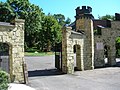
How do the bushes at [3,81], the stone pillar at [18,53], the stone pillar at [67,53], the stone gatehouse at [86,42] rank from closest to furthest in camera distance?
the bushes at [3,81] → the stone pillar at [18,53] → the stone pillar at [67,53] → the stone gatehouse at [86,42]

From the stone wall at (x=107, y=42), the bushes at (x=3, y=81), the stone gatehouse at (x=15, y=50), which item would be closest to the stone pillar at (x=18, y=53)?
the stone gatehouse at (x=15, y=50)

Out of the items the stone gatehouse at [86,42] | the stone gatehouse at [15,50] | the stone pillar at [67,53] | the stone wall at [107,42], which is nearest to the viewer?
the stone gatehouse at [15,50]

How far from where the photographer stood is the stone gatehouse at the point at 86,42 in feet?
63.9

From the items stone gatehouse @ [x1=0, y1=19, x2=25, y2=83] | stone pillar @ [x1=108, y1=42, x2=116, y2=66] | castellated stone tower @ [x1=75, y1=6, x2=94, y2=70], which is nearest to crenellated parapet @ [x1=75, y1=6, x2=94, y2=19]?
castellated stone tower @ [x1=75, y1=6, x2=94, y2=70]

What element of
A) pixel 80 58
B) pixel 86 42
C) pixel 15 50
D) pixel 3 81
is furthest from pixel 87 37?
pixel 3 81

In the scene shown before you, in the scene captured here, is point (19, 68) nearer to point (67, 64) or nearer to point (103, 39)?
point (67, 64)

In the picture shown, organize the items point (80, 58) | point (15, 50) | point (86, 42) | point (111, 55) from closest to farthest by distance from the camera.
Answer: point (15, 50) < point (80, 58) < point (86, 42) < point (111, 55)

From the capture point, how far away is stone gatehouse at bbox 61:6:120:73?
19469 mm

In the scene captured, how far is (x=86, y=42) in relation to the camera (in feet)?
72.3

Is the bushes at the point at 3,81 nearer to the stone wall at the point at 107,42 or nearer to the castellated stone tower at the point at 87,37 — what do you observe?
the castellated stone tower at the point at 87,37

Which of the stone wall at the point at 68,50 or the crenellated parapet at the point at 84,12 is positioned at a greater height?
the crenellated parapet at the point at 84,12

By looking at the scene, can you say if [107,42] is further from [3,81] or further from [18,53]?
[3,81]

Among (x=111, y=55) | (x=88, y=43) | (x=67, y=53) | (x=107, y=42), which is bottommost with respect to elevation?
(x=111, y=55)

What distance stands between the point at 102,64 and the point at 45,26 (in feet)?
101
